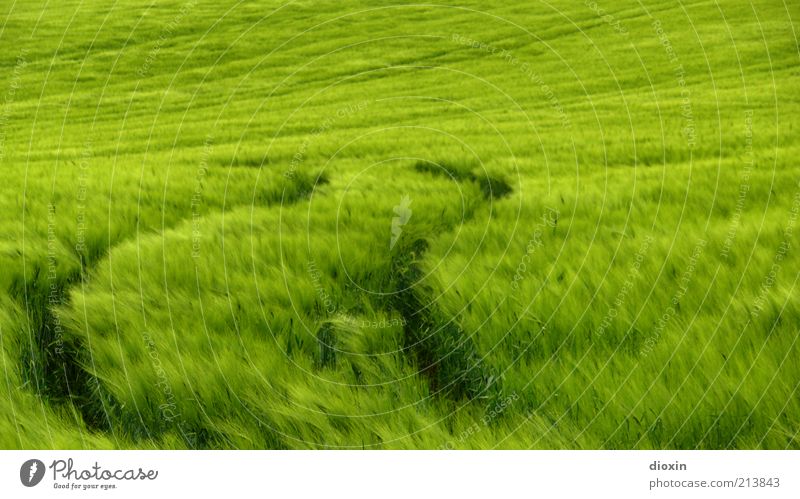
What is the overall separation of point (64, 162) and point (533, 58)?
18.5m

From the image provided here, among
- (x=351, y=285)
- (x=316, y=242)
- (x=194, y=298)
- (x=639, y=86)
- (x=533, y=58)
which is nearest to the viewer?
(x=194, y=298)

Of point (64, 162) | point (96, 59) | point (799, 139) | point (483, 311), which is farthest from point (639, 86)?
point (96, 59)

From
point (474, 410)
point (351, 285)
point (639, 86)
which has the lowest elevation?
point (639, 86)

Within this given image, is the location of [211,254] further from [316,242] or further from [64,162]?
[64,162]

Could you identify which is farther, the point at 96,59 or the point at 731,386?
the point at 96,59

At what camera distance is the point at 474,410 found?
2061mm

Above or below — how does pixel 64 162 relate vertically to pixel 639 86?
above

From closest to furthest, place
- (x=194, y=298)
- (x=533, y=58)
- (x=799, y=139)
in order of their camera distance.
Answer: (x=194, y=298), (x=799, y=139), (x=533, y=58)
